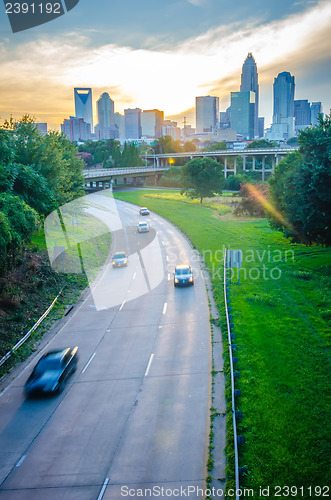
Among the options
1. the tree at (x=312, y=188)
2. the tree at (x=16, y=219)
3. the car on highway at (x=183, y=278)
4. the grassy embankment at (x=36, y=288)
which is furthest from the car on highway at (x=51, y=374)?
the tree at (x=312, y=188)

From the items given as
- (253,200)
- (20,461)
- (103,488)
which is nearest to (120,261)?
(20,461)

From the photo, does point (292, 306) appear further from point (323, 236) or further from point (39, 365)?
point (39, 365)

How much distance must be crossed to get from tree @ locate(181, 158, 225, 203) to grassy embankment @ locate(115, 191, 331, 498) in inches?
1688

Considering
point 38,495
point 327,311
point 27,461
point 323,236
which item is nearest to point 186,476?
point 38,495

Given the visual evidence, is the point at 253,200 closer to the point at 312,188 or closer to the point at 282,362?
the point at 312,188

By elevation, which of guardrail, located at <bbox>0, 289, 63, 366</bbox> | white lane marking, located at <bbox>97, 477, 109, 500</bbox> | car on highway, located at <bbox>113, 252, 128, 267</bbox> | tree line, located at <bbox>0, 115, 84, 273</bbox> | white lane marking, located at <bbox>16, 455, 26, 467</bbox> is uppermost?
tree line, located at <bbox>0, 115, 84, 273</bbox>

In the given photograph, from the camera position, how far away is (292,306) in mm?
25172

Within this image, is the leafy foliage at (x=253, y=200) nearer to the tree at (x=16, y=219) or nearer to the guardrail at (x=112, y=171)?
the guardrail at (x=112, y=171)

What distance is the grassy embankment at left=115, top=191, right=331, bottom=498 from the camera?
12.5 metres

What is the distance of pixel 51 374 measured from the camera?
17.5m

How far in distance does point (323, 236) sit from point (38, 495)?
28360 millimetres

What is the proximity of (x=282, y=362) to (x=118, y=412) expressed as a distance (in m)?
7.73

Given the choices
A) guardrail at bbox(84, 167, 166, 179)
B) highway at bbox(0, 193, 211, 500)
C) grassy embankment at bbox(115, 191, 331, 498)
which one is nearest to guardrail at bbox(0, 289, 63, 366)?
highway at bbox(0, 193, 211, 500)

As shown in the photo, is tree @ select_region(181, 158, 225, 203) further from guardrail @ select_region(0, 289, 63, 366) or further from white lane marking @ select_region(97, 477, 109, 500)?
white lane marking @ select_region(97, 477, 109, 500)
